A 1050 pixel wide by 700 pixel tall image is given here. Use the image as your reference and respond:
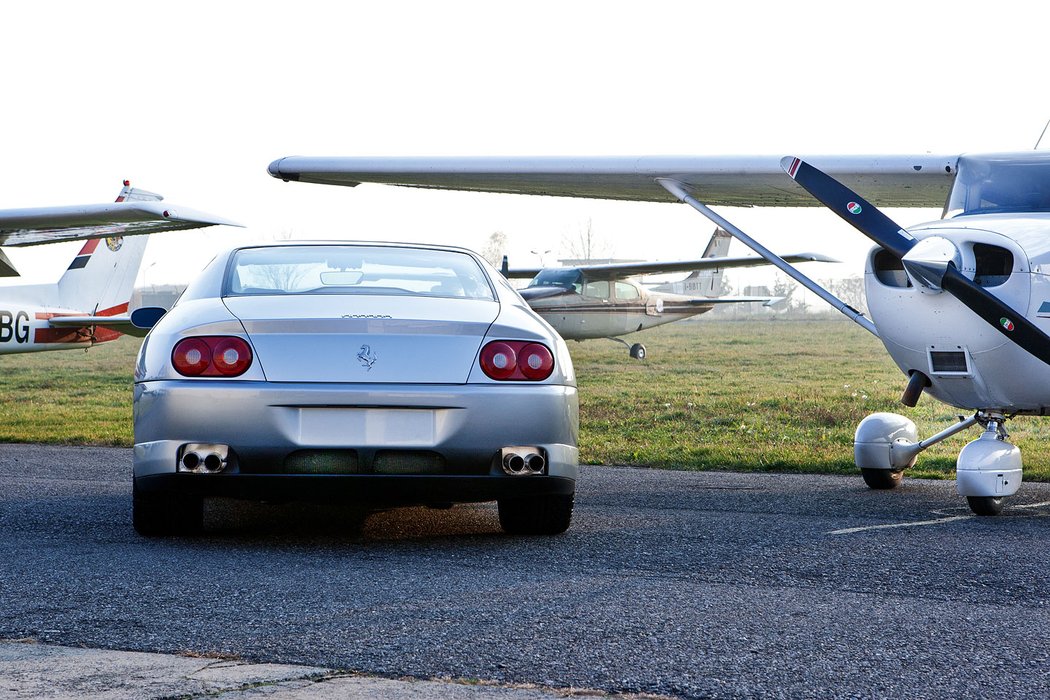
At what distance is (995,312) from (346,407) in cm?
334

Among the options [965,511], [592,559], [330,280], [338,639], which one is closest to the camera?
[338,639]

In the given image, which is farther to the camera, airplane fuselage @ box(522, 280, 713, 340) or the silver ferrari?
airplane fuselage @ box(522, 280, 713, 340)

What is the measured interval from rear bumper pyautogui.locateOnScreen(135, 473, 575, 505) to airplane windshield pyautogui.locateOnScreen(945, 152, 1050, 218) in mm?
3975

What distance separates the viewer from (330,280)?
5.53m

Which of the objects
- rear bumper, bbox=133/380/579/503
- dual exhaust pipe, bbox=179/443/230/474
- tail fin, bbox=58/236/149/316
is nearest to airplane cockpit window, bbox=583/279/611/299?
tail fin, bbox=58/236/149/316

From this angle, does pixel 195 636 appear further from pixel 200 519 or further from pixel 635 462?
pixel 635 462

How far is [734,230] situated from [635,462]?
2.17 m

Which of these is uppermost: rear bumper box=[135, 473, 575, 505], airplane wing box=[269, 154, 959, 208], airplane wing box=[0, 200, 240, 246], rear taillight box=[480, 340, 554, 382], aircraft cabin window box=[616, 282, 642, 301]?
airplane wing box=[269, 154, 959, 208]

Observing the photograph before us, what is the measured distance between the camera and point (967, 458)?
632cm

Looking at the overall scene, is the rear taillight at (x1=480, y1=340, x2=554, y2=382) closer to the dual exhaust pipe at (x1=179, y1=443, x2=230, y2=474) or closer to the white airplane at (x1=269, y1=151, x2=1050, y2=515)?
the dual exhaust pipe at (x1=179, y1=443, x2=230, y2=474)

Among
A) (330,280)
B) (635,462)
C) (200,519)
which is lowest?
(635,462)

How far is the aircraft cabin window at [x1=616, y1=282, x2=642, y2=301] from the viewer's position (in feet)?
123

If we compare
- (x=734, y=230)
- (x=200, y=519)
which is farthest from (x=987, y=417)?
(x=200, y=519)

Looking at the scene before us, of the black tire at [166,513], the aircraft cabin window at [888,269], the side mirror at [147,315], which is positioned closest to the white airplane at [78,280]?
the side mirror at [147,315]
